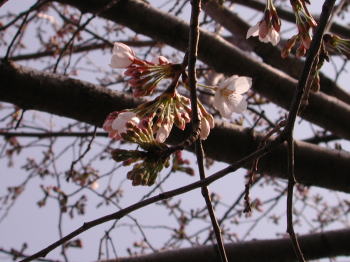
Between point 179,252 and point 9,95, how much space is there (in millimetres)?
1190

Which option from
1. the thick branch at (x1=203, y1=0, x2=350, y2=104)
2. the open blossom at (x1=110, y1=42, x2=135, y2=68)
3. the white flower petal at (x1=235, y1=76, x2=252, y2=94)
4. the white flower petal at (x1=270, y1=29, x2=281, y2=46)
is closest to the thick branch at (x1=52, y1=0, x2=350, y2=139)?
the thick branch at (x1=203, y1=0, x2=350, y2=104)

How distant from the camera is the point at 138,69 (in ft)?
3.81

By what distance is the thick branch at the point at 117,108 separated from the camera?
1875 millimetres

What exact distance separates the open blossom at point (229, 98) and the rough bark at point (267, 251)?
1111 millimetres

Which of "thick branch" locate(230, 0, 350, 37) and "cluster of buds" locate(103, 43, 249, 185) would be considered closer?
"cluster of buds" locate(103, 43, 249, 185)

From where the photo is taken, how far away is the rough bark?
83.7 inches

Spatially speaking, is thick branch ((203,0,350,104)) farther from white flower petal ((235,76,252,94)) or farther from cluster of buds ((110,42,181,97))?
cluster of buds ((110,42,181,97))

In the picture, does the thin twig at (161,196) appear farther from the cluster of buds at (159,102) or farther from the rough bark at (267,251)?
the rough bark at (267,251)

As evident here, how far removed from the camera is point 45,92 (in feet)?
6.22

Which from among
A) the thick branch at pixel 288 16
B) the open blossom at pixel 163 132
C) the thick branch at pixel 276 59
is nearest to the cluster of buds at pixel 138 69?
the open blossom at pixel 163 132

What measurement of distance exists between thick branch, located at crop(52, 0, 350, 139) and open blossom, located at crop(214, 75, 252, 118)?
1.22 meters

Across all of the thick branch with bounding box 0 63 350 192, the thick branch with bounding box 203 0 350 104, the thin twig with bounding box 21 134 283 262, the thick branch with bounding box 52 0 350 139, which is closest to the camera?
the thin twig with bounding box 21 134 283 262

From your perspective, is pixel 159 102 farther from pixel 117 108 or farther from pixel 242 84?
pixel 117 108

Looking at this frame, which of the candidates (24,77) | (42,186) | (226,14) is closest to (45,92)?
(24,77)
